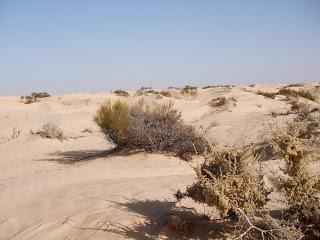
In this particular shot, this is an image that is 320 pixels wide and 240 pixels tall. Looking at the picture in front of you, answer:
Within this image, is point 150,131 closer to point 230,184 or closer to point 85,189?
point 85,189

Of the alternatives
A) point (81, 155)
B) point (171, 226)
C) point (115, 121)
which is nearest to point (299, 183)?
point (171, 226)

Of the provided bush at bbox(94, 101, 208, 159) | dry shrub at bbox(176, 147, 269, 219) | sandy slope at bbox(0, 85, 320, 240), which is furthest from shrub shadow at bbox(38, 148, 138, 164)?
dry shrub at bbox(176, 147, 269, 219)

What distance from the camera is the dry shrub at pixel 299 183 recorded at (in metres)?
4.06

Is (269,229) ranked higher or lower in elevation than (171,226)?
higher

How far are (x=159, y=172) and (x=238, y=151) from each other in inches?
144

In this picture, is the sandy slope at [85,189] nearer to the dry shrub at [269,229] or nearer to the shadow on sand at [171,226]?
the shadow on sand at [171,226]

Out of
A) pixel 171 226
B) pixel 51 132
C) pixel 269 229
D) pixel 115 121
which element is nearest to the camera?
pixel 269 229

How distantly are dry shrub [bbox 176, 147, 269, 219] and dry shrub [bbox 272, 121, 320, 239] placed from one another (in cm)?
27

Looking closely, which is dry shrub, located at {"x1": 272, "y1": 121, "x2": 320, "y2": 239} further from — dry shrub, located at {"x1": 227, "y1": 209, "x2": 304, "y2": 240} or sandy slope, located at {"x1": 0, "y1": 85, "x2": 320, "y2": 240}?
sandy slope, located at {"x1": 0, "y1": 85, "x2": 320, "y2": 240}

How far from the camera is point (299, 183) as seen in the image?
425 cm

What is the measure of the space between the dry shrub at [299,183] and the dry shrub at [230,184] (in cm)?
27

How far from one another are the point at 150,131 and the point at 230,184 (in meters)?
5.85

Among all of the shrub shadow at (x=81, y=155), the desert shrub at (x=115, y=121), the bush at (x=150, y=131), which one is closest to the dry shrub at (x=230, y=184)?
the bush at (x=150, y=131)

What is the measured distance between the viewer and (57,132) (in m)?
14.4
